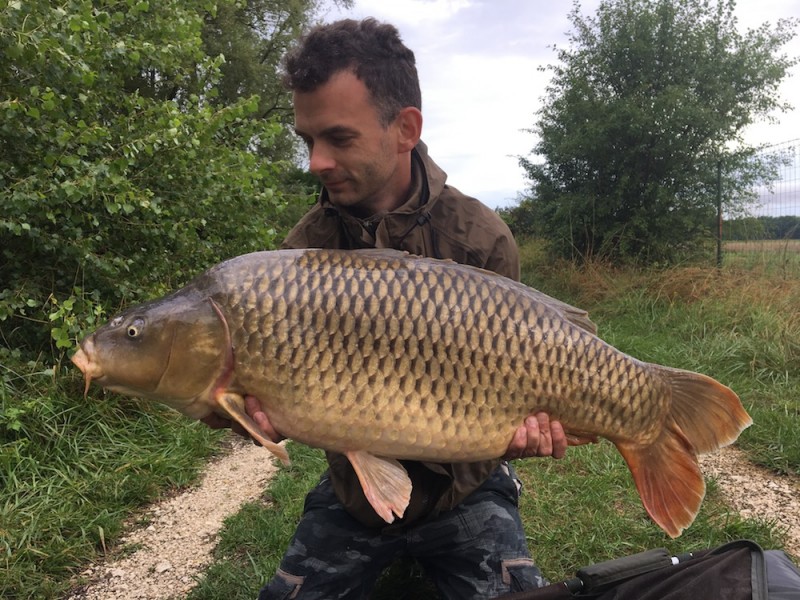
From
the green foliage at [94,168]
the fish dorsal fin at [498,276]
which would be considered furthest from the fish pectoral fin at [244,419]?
the green foliage at [94,168]

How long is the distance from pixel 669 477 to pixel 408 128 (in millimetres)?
1038

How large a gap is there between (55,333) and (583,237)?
700 centimetres

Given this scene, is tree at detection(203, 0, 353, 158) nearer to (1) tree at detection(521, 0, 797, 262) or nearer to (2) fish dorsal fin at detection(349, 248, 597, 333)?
(1) tree at detection(521, 0, 797, 262)

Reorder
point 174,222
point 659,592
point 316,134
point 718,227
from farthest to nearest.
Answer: point 718,227
point 174,222
point 316,134
point 659,592

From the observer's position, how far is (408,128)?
1.54 meters

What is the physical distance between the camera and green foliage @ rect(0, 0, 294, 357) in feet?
8.63

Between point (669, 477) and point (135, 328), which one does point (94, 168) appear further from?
point (669, 477)

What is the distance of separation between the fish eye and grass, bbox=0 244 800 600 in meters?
1.06

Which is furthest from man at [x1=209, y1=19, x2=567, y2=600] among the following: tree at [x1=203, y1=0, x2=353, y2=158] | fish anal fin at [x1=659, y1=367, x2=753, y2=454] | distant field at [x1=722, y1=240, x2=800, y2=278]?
tree at [x1=203, y1=0, x2=353, y2=158]

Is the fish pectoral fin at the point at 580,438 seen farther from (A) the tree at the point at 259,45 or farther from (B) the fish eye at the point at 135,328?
(A) the tree at the point at 259,45

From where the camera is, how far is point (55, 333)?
254 cm

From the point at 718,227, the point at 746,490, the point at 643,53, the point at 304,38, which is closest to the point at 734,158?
the point at 718,227

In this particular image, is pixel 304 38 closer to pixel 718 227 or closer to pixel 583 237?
pixel 718 227

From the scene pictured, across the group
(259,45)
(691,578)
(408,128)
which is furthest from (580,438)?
(259,45)
